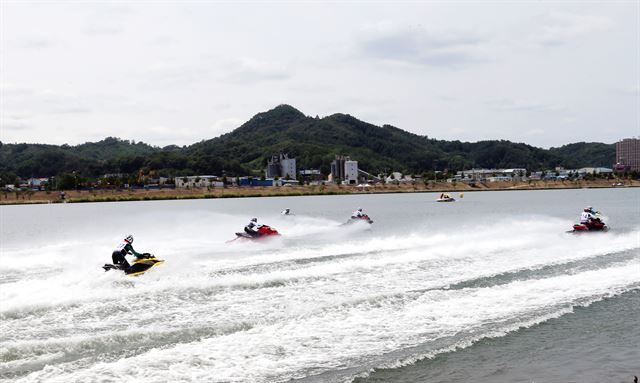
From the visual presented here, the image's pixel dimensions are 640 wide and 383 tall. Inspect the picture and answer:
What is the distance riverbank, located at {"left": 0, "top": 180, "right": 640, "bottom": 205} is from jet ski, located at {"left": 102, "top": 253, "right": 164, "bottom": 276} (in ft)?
383

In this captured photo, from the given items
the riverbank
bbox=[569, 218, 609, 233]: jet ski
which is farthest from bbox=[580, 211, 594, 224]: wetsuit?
the riverbank

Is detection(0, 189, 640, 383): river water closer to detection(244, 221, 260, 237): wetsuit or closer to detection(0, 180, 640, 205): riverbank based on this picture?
detection(244, 221, 260, 237): wetsuit

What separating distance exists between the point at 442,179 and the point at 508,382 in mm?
190862

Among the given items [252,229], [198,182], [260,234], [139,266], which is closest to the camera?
[139,266]

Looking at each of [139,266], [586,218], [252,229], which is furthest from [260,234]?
[586,218]

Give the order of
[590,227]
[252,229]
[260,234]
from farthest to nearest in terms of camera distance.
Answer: [590,227]
[260,234]
[252,229]

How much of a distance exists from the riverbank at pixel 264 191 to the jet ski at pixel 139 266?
117 meters

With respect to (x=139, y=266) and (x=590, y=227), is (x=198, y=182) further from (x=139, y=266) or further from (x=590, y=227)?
(x=139, y=266)

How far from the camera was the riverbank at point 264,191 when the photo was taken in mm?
135375

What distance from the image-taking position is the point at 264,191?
501 ft

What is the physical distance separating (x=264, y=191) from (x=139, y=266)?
132 m

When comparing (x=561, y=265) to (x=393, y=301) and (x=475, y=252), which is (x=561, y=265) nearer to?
(x=475, y=252)

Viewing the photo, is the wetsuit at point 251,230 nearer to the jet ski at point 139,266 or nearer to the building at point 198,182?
the jet ski at point 139,266

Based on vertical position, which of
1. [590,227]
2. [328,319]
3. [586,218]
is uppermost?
[586,218]
